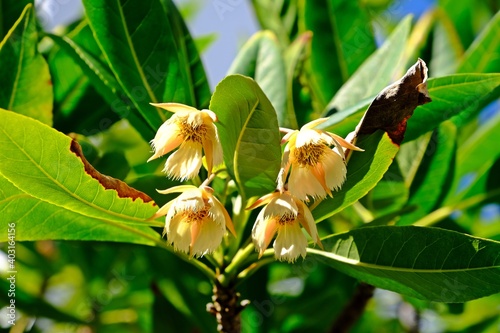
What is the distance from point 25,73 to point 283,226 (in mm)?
913

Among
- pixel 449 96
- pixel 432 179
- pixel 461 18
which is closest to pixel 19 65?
pixel 449 96

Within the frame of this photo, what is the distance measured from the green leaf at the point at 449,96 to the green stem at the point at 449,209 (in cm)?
49

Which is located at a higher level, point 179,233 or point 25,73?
point 25,73

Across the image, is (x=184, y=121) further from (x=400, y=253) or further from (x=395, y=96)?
(x=400, y=253)

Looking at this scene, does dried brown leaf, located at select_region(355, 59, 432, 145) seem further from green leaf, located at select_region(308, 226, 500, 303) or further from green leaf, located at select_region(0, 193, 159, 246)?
green leaf, located at select_region(0, 193, 159, 246)

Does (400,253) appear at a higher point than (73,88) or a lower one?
lower

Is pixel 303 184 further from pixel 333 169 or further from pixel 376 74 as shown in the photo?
pixel 376 74

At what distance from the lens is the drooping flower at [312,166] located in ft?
4.00

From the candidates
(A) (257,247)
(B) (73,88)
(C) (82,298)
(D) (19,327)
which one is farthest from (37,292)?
(A) (257,247)

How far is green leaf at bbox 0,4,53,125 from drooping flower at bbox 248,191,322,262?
0.82 meters

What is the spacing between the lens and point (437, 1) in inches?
110

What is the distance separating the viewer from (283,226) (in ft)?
4.13

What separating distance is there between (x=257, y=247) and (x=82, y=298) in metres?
1.80

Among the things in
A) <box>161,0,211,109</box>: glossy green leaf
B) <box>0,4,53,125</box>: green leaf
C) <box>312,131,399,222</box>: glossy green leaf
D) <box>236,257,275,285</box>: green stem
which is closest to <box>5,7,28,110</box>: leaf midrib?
<box>0,4,53,125</box>: green leaf
